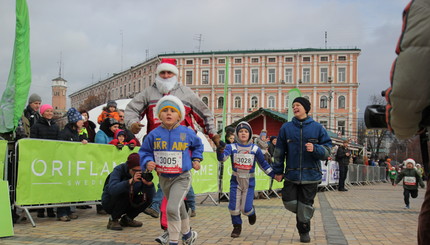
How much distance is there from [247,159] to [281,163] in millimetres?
709

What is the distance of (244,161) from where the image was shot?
22.9 ft

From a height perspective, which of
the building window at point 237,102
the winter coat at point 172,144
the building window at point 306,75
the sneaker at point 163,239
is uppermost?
the building window at point 306,75

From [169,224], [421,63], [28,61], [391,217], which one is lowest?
[391,217]

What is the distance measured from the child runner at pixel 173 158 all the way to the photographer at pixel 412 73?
3014mm

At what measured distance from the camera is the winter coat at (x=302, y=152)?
6.23 meters

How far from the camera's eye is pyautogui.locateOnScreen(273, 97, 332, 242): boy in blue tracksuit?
615cm

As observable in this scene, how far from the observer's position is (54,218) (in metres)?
8.16

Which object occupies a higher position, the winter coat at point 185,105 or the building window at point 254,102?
the building window at point 254,102

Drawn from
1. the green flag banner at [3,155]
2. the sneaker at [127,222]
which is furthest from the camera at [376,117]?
the green flag banner at [3,155]

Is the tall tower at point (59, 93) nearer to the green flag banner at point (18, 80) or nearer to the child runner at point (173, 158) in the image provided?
the green flag banner at point (18, 80)

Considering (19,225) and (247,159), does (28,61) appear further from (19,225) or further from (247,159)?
(247,159)

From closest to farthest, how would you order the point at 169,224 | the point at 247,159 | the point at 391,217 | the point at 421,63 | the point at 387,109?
the point at 421,63 < the point at 387,109 < the point at 169,224 < the point at 247,159 < the point at 391,217

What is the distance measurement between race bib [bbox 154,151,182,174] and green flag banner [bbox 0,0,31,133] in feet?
12.6

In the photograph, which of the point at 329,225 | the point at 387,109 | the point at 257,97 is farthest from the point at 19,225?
the point at 257,97
